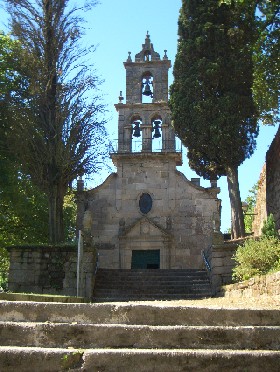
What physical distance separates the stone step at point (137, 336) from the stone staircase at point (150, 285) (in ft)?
32.0

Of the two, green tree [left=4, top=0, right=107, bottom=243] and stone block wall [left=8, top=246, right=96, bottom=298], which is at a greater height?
green tree [left=4, top=0, right=107, bottom=243]

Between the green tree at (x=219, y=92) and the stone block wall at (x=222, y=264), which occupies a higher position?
the green tree at (x=219, y=92)

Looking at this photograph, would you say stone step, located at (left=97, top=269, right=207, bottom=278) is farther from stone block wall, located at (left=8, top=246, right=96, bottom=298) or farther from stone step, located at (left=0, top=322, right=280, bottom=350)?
stone step, located at (left=0, top=322, right=280, bottom=350)

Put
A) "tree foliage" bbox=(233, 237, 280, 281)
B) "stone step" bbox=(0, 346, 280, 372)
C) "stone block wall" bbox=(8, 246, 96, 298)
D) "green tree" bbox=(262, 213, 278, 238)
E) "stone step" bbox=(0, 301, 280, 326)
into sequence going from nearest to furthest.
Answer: "stone step" bbox=(0, 346, 280, 372), "stone step" bbox=(0, 301, 280, 326), "tree foliage" bbox=(233, 237, 280, 281), "green tree" bbox=(262, 213, 278, 238), "stone block wall" bbox=(8, 246, 96, 298)

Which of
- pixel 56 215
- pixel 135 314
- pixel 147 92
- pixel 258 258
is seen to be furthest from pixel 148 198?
pixel 135 314

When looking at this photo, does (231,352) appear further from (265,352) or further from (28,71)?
(28,71)

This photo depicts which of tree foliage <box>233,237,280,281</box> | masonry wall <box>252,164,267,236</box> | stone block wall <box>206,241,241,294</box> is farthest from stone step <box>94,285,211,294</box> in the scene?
masonry wall <box>252,164,267,236</box>

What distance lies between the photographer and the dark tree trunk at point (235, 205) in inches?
724

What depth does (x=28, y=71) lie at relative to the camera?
58.5 ft

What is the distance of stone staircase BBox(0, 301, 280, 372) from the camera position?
3869 mm

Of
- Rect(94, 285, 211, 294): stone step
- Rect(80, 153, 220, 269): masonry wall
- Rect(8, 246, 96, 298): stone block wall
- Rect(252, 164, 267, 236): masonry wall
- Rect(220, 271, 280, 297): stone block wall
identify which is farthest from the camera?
Rect(80, 153, 220, 269): masonry wall

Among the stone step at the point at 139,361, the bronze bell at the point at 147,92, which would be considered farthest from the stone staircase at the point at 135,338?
the bronze bell at the point at 147,92

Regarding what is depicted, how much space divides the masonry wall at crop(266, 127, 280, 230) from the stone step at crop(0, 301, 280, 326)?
38.0ft

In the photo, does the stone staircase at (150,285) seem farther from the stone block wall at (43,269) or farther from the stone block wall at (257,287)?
the stone block wall at (257,287)
